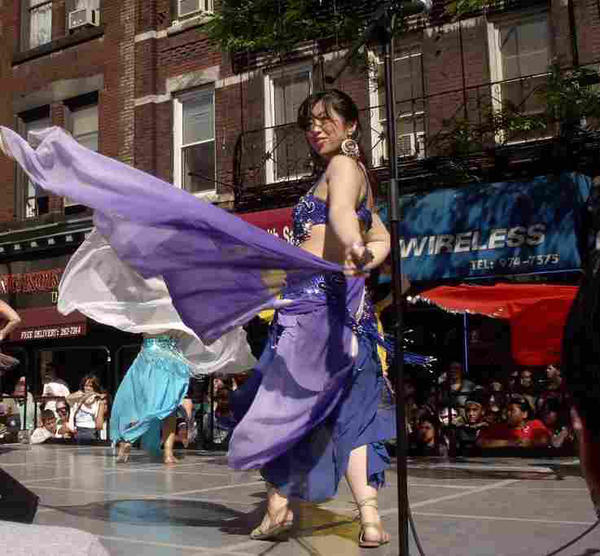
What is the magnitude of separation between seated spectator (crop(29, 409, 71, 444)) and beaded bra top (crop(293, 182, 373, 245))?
11.9 meters

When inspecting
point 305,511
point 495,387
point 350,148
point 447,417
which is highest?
point 350,148

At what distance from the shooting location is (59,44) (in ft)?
61.4

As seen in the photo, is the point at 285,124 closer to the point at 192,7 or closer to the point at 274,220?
the point at 274,220

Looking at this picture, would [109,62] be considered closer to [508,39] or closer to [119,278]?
[508,39]

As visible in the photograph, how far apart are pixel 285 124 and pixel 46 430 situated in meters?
6.86

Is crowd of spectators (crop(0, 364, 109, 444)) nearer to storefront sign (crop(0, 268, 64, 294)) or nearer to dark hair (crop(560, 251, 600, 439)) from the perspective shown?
storefront sign (crop(0, 268, 64, 294))

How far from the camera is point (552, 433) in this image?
409 inches

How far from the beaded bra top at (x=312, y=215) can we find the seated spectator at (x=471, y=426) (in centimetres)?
747

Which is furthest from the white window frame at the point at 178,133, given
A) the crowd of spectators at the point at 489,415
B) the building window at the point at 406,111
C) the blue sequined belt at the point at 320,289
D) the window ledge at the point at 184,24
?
the blue sequined belt at the point at 320,289

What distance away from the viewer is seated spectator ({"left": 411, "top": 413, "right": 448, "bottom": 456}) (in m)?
11.0

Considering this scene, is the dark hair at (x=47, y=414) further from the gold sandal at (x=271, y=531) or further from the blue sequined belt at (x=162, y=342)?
the gold sandal at (x=271, y=531)

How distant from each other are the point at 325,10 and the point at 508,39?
3.87 metres

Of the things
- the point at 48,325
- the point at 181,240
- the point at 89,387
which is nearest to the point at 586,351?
the point at 181,240

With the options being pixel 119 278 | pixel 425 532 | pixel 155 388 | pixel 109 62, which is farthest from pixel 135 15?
pixel 425 532
